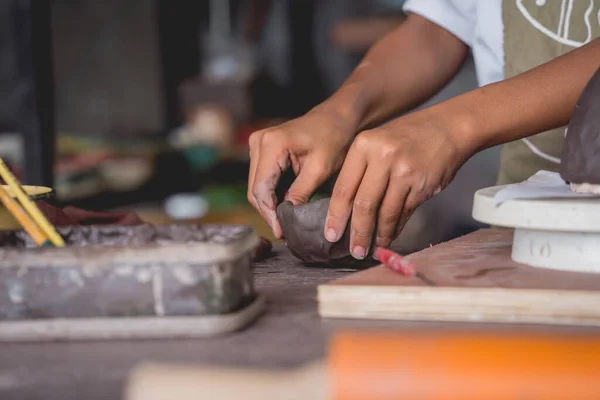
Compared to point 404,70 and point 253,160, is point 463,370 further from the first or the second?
point 404,70

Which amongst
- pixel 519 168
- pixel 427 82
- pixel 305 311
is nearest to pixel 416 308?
pixel 305 311

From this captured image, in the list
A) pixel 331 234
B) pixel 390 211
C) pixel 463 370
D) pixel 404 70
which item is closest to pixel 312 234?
pixel 331 234

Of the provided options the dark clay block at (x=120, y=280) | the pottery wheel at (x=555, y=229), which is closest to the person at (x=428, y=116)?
the pottery wheel at (x=555, y=229)

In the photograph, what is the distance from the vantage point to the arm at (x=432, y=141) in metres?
1.26

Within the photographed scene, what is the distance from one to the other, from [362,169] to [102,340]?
0.56 meters

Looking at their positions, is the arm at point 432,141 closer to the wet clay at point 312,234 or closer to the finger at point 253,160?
the wet clay at point 312,234

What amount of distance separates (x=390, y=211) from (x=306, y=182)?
9.4 inches

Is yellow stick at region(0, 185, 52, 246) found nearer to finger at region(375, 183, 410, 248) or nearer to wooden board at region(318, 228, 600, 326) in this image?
wooden board at region(318, 228, 600, 326)

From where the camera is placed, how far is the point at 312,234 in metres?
1.29

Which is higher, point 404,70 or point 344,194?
point 404,70

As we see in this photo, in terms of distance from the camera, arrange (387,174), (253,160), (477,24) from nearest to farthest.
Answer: (387,174) → (253,160) → (477,24)

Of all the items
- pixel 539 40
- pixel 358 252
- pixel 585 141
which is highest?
pixel 539 40

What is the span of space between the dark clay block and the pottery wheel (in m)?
0.41

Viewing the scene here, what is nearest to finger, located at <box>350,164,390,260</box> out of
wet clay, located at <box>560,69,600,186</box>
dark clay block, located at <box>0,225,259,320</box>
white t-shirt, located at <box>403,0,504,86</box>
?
wet clay, located at <box>560,69,600,186</box>
